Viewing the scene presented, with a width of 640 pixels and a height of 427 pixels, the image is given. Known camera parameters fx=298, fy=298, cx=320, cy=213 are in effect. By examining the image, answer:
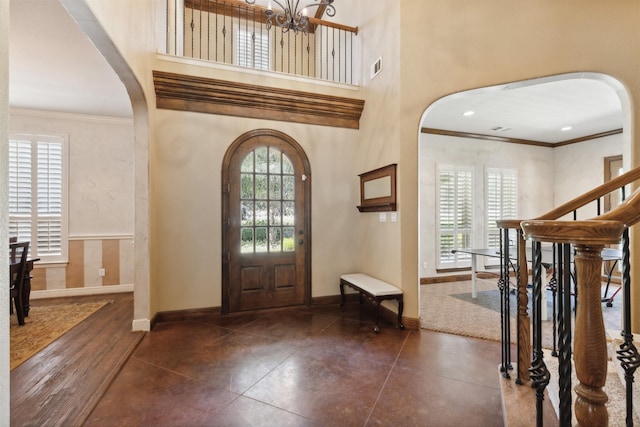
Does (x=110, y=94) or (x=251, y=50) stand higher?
(x=251, y=50)

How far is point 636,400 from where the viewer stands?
1.42 m

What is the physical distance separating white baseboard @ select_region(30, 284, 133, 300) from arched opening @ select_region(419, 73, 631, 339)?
5.09 m

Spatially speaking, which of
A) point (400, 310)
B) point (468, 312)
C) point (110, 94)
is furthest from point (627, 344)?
point (110, 94)

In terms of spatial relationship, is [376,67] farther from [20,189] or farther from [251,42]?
[20,189]

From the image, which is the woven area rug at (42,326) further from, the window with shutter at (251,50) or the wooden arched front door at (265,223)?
the window with shutter at (251,50)

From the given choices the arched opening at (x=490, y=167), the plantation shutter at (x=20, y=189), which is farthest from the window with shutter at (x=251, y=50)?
the plantation shutter at (x=20, y=189)

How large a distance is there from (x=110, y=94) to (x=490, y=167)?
6.88 m

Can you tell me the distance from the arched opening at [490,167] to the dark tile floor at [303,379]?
189cm

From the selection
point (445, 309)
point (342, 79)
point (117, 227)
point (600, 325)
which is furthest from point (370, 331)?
point (117, 227)


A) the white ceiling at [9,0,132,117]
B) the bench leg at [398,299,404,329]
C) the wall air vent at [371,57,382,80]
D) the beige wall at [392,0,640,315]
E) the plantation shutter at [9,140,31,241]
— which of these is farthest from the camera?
the plantation shutter at [9,140,31,241]

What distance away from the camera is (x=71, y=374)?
246 centimetres

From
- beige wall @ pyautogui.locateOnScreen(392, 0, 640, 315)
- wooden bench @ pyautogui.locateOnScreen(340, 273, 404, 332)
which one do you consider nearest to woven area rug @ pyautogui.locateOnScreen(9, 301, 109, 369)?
wooden bench @ pyautogui.locateOnScreen(340, 273, 404, 332)

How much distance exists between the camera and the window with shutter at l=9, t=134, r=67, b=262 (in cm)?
468

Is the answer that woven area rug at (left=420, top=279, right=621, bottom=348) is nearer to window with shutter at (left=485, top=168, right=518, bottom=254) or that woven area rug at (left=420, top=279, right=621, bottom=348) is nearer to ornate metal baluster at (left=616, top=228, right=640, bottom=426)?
window with shutter at (left=485, top=168, right=518, bottom=254)
